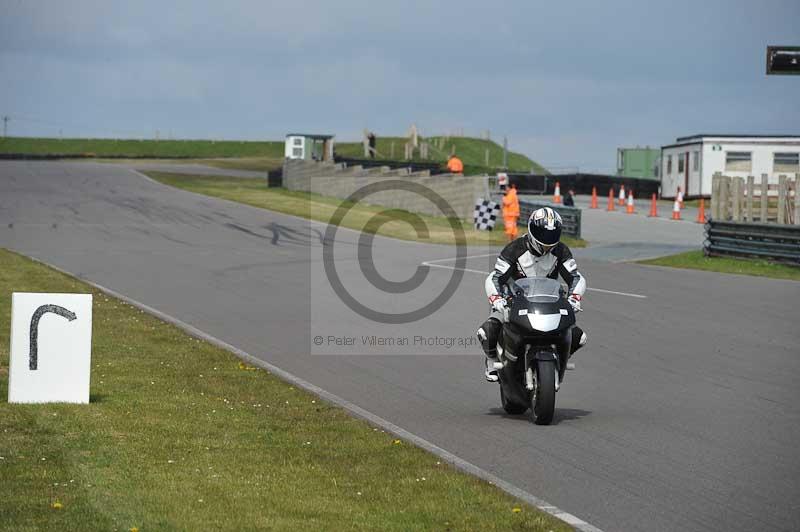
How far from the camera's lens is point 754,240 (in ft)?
94.0

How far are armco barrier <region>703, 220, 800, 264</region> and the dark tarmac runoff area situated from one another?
2668 mm

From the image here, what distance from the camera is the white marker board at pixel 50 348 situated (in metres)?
10.1

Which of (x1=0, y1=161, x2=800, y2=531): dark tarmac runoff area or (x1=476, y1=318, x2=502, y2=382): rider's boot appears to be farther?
(x1=476, y1=318, x2=502, y2=382): rider's boot

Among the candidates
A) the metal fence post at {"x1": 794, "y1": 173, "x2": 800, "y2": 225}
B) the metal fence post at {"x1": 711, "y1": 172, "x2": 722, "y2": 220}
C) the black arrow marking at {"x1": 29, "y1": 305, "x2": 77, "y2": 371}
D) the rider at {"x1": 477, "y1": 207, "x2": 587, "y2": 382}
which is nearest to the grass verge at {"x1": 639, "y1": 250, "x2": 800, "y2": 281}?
the metal fence post at {"x1": 711, "y1": 172, "x2": 722, "y2": 220}

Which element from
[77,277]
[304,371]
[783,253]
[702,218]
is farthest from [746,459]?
[702,218]

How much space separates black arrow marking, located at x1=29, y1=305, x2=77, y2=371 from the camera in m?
10.1

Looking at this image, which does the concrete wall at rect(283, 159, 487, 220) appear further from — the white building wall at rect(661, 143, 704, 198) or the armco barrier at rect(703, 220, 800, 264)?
the white building wall at rect(661, 143, 704, 198)

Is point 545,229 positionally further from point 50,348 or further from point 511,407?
point 50,348

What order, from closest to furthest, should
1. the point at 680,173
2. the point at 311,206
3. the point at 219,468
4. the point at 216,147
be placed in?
the point at 219,468 → the point at 311,206 → the point at 680,173 → the point at 216,147

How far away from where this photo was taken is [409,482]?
7801mm

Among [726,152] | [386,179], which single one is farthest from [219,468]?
[726,152]

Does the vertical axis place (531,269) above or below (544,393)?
above

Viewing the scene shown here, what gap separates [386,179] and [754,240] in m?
21.0

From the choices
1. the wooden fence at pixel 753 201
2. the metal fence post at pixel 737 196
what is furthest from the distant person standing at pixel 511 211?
the metal fence post at pixel 737 196
